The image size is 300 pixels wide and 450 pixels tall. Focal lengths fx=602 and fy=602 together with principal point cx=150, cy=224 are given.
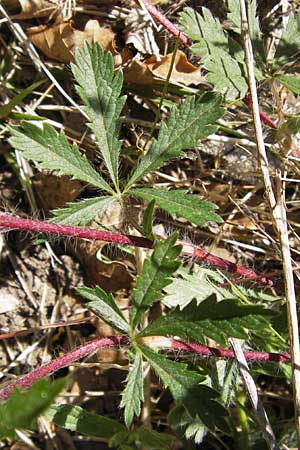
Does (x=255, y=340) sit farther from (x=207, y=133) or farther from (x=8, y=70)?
(x=8, y=70)

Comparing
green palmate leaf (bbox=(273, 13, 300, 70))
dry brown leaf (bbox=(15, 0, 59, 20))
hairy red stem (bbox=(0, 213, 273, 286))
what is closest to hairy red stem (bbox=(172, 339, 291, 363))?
hairy red stem (bbox=(0, 213, 273, 286))

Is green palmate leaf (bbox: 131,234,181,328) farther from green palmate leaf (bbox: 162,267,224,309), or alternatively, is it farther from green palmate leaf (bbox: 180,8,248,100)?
green palmate leaf (bbox: 180,8,248,100)

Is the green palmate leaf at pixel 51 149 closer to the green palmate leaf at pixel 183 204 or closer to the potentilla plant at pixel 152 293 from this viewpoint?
the potentilla plant at pixel 152 293

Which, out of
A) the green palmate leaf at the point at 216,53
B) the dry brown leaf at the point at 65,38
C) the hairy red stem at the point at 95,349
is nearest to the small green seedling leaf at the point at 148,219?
the hairy red stem at the point at 95,349

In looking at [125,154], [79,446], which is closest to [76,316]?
[79,446]

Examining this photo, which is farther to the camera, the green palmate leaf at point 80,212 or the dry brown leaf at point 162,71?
the dry brown leaf at point 162,71

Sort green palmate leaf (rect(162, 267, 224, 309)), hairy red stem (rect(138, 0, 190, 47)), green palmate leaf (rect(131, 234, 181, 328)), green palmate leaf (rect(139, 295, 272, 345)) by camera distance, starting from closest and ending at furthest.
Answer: green palmate leaf (rect(139, 295, 272, 345))
green palmate leaf (rect(131, 234, 181, 328))
green palmate leaf (rect(162, 267, 224, 309))
hairy red stem (rect(138, 0, 190, 47))
